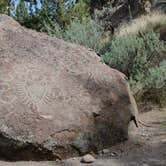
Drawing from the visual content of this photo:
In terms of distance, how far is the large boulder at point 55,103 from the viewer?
461 cm

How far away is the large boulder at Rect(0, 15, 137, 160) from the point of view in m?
4.61

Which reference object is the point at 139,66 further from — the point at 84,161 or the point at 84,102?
the point at 84,161

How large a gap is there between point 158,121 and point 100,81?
1418mm

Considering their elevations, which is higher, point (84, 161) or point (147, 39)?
point (147, 39)

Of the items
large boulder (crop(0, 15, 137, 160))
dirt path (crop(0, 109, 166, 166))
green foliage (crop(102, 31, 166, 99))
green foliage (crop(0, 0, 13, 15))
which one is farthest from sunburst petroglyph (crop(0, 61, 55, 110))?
green foliage (crop(0, 0, 13, 15))

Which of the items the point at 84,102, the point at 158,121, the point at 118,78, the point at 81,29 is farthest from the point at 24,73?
the point at 81,29

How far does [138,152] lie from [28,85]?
1441 mm

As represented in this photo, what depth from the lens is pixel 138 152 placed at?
479 centimetres

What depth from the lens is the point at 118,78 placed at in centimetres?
547

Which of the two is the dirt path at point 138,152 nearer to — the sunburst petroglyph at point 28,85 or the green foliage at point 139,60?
the sunburst petroglyph at point 28,85

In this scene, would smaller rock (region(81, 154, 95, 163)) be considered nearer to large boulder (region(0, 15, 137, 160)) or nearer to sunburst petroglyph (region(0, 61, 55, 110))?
large boulder (region(0, 15, 137, 160))

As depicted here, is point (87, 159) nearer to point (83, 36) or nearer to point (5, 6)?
point (83, 36)

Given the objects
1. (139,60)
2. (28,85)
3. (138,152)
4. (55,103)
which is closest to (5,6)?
(139,60)

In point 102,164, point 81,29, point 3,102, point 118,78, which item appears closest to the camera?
point 102,164
